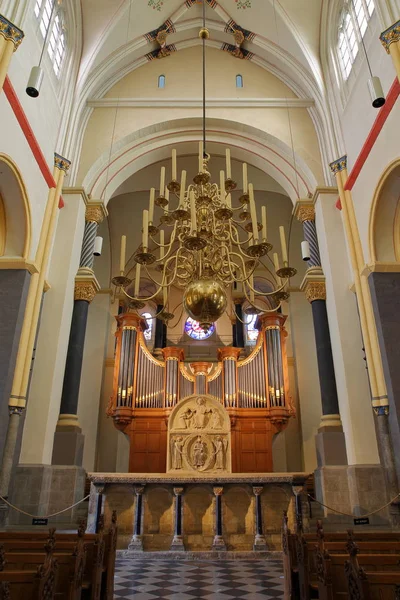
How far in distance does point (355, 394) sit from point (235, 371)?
4842 millimetres

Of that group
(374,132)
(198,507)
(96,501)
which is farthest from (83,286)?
(374,132)

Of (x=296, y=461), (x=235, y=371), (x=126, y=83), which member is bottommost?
(x=296, y=461)

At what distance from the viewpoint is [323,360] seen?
851 cm

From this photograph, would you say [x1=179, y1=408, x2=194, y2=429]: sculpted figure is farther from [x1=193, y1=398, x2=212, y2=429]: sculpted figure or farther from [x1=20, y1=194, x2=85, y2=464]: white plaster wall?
[x1=20, y1=194, x2=85, y2=464]: white plaster wall

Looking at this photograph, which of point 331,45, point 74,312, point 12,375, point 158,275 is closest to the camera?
point 12,375

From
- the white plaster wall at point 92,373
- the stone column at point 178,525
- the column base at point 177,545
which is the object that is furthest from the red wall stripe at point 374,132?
the white plaster wall at point 92,373

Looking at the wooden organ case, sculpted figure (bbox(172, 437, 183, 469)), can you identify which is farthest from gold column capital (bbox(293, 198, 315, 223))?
sculpted figure (bbox(172, 437, 183, 469))

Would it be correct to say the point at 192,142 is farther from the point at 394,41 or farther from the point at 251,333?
the point at 251,333

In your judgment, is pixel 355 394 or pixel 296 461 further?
pixel 296 461

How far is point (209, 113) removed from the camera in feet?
34.1

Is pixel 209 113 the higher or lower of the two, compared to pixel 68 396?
higher

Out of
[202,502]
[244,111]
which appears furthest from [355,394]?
[244,111]

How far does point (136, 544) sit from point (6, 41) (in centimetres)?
792

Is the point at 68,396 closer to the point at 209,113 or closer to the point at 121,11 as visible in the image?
the point at 209,113
